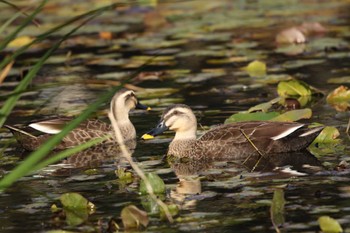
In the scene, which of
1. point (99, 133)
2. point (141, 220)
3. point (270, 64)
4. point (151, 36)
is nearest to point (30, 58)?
point (151, 36)

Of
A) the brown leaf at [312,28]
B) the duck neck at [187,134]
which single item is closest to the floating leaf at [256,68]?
the brown leaf at [312,28]

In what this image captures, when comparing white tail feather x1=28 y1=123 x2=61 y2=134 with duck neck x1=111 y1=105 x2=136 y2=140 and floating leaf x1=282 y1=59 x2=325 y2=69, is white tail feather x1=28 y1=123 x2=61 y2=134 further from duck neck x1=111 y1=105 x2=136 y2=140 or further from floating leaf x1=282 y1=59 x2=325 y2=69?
floating leaf x1=282 y1=59 x2=325 y2=69

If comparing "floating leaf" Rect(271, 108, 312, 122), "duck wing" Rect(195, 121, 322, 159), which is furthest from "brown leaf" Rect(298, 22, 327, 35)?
"duck wing" Rect(195, 121, 322, 159)

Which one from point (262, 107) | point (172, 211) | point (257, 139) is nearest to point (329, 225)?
point (172, 211)

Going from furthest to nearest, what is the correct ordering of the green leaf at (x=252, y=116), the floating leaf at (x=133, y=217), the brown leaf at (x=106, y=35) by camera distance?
1. the brown leaf at (x=106, y=35)
2. the green leaf at (x=252, y=116)
3. the floating leaf at (x=133, y=217)

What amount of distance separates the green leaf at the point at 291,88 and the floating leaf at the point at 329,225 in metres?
6.21

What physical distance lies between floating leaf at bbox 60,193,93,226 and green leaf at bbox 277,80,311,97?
17.5 ft

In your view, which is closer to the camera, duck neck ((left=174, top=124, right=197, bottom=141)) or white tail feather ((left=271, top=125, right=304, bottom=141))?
white tail feather ((left=271, top=125, right=304, bottom=141))

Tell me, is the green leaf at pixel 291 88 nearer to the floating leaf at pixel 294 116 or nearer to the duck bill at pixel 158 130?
the floating leaf at pixel 294 116

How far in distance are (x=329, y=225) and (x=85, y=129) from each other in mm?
5904

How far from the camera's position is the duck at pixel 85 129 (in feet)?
39.8

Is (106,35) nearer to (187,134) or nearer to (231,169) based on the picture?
(187,134)

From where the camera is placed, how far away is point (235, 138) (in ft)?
36.8

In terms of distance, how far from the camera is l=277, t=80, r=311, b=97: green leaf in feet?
44.2
